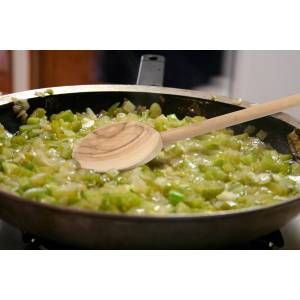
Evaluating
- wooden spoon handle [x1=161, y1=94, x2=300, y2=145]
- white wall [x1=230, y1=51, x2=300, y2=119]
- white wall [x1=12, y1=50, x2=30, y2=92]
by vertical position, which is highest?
wooden spoon handle [x1=161, y1=94, x2=300, y2=145]

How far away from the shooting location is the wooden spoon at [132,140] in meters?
1.32

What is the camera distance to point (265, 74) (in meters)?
2.75

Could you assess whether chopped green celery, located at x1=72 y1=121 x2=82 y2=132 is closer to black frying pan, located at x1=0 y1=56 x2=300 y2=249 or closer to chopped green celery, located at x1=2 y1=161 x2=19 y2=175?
chopped green celery, located at x1=2 y1=161 x2=19 y2=175

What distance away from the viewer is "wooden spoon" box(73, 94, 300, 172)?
132cm

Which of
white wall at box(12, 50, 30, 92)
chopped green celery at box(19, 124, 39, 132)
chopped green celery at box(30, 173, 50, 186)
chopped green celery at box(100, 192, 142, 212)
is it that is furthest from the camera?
white wall at box(12, 50, 30, 92)

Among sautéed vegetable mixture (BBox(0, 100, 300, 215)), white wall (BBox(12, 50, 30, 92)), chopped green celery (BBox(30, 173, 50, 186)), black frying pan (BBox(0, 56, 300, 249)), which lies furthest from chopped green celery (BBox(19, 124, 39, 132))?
white wall (BBox(12, 50, 30, 92))

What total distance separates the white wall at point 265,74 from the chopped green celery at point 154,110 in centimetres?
118

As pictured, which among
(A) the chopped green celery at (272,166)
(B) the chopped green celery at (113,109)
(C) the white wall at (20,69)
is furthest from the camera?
(C) the white wall at (20,69)

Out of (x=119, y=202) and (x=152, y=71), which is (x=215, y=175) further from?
(x=152, y=71)

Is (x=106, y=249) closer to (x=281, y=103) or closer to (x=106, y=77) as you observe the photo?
(x=281, y=103)

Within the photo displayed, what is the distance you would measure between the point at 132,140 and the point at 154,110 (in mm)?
332

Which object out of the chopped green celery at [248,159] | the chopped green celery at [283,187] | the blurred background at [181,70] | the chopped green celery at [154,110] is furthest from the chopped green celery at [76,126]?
the blurred background at [181,70]

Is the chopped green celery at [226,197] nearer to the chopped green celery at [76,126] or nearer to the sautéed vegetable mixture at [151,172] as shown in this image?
the sautéed vegetable mixture at [151,172]

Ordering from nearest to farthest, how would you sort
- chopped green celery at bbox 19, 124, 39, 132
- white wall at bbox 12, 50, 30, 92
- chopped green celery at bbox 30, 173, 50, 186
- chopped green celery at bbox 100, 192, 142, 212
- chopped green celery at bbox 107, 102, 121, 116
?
chopped green celery at bbox 100, 192, 142, 212 < chopped green celery at bbox 30, 173, 50, 186 < chopped green celery at bbox 19, 124, 39, 132 < chopped green celery at bbox 107, 102, 121, 116 < white wall at bbox 12, 50, 30, 92
